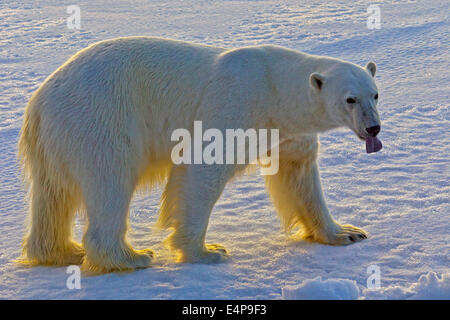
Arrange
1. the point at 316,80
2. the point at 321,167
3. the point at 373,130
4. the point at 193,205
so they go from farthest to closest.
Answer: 1. the point at 321,167
2. the point at 193,205
3. the point at 316,80
4. the point at 373,130

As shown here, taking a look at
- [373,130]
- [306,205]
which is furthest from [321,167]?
[373,130]

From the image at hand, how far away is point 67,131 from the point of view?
13.0 ft

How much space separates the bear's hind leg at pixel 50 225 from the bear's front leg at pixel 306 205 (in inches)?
55.1

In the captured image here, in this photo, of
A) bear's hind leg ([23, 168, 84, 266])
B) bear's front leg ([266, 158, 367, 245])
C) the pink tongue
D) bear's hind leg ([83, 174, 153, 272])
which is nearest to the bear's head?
the pink tongue

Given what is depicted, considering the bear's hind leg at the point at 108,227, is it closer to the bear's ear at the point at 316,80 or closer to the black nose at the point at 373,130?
the bear's ear at the point at 316,80

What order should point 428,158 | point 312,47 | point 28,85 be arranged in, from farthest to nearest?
point 312,47 → point 28,85 → point 428,158

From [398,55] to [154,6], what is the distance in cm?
470

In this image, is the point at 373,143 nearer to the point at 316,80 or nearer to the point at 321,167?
the point at 316,80

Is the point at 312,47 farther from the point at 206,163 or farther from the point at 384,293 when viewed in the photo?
the point at 384,293

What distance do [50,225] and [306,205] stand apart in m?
1.72

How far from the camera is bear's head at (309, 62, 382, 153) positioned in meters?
3.69

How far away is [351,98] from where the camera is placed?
374cm

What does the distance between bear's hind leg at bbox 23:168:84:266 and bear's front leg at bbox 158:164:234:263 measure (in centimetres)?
62

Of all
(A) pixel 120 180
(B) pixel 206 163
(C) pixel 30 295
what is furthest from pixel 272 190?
(C) pixel 30 295
